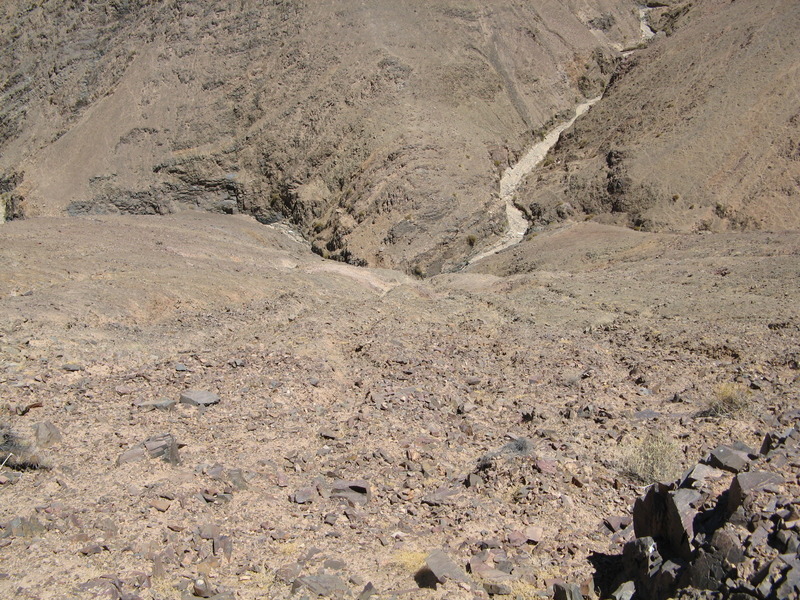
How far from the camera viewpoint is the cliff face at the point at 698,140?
92.5 feet

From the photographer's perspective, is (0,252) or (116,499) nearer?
(116,499)

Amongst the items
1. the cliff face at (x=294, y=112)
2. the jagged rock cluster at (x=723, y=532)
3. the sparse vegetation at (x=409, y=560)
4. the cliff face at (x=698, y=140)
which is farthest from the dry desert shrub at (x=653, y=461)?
the cliff face at (x=294, y=112)

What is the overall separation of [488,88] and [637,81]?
7.84 m

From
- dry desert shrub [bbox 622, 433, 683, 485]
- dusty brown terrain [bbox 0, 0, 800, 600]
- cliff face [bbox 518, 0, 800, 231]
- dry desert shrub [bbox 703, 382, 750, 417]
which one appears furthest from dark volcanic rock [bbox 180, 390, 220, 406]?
cliff face [bbox 518, 0, 800, 231]

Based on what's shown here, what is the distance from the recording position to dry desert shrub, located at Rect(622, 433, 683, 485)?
314 inches

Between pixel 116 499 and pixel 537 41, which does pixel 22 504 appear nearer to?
pixel 116 499

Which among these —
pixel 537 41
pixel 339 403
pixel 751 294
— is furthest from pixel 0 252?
pixel 537 41

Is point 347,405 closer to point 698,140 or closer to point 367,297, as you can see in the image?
point 367,297

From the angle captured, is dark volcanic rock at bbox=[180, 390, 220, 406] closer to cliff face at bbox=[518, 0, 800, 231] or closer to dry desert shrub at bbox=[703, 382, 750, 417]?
dry desert shrub at bbox=[703, 382, 750, 417]

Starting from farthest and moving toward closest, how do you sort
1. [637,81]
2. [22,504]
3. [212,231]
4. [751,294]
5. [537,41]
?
[537,41]
[637,81]
[212,231]
[751,294]
[22,504]

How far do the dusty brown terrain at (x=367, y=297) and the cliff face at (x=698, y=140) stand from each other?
7.0 inches

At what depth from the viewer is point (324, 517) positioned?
761cm

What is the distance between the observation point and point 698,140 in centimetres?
3105

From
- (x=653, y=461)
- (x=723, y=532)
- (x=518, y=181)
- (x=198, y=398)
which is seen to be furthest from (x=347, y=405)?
(x=518, y=181)
